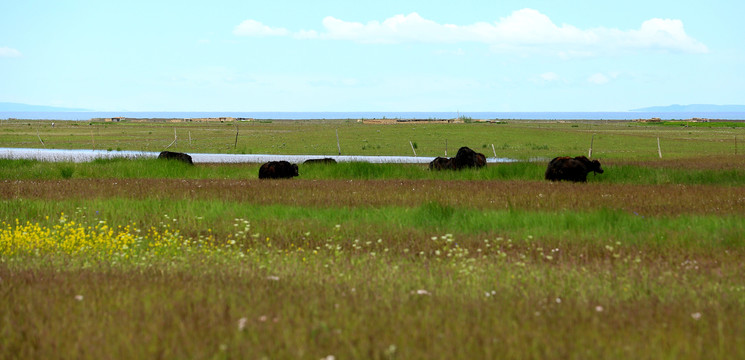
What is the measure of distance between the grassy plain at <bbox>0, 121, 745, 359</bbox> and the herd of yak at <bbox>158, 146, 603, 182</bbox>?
15.9ft

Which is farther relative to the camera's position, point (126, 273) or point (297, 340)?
point (126, 273)

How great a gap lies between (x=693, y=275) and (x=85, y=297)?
23.6 feet

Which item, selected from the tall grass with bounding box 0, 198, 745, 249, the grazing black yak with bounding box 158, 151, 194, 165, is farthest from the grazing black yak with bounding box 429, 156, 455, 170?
the tall grass with bounding box 0, 198, 745, 249

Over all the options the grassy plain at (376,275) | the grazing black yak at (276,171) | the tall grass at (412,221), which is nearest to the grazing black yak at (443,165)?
the grazing black yak at (276,171)

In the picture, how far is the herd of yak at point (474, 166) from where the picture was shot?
79.3ft

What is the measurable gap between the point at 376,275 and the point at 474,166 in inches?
824

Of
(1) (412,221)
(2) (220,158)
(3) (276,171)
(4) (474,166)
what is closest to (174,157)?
(3) (276,171)

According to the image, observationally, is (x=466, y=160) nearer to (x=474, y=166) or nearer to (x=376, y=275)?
(x=474, y=166)

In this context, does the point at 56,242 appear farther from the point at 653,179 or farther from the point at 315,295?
the point at 653,179

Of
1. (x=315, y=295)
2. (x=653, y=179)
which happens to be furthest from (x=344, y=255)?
(x=653, y=179)

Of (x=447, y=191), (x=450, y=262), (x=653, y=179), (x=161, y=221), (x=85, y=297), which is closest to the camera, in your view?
(x=85, y=297)

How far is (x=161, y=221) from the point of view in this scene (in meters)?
13.8

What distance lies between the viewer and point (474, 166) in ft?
94.0

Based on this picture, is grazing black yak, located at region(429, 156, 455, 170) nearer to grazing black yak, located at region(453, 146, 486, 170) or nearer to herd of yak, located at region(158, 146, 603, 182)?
herd of yak, located at region(158, 146, 603, 182)
